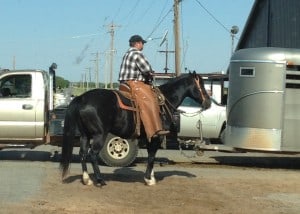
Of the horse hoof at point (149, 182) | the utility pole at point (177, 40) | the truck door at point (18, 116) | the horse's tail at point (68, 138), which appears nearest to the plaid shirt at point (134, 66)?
the horse's tail at point (68, 138)

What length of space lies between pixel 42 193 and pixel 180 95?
3280 millimetres

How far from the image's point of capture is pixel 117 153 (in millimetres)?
13508

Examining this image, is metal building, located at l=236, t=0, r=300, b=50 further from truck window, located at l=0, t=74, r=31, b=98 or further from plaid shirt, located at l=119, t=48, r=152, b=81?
plaid shirt, located at l=119, t=48, r=152, b=81

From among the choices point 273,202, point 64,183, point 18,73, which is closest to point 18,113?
point 18,73

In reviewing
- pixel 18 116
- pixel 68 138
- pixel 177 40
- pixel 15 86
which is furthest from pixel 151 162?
pixel 177 40

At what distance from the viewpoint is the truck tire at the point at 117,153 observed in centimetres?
1347

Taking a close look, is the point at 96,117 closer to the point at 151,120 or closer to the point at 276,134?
the point at 151,120

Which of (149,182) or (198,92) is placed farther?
(198,92)

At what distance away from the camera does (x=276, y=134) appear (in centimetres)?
1303

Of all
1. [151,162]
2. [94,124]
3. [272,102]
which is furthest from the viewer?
[272,102]

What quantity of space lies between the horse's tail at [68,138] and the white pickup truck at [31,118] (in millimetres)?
3189

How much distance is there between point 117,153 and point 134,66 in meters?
3.43

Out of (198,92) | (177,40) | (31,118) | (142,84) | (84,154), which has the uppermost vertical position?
(177,40)

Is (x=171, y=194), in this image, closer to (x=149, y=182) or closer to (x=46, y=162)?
(x=149, y=182)
